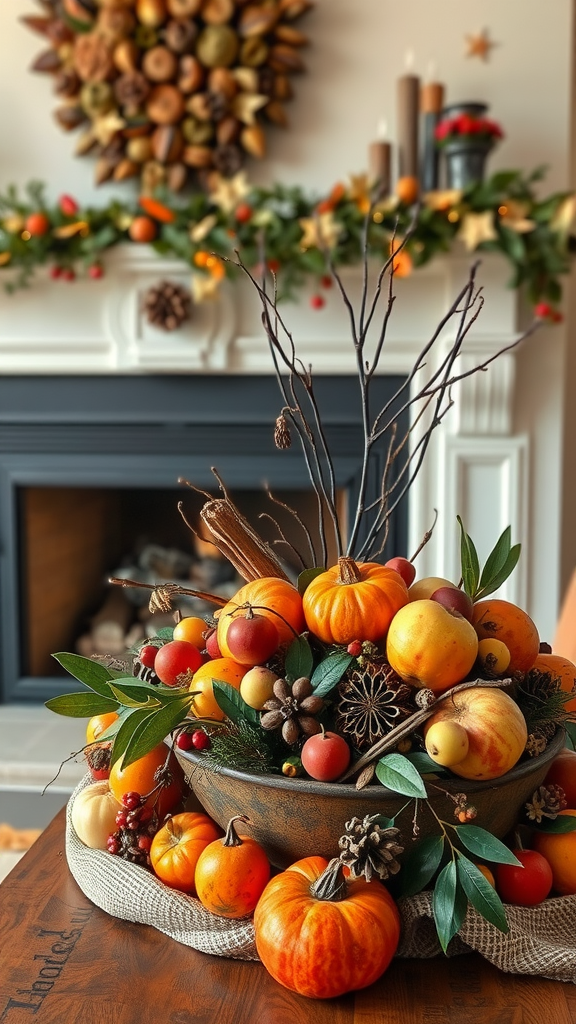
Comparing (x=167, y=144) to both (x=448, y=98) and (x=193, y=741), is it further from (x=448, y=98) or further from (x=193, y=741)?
(x=193, y=741)

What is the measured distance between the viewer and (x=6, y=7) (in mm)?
2627

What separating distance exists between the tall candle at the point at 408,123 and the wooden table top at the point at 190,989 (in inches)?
82.9

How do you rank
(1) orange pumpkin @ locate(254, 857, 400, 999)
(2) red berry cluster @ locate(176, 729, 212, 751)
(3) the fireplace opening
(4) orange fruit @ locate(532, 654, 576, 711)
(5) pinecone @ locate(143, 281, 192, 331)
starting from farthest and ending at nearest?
(3) the fireplace opening → (5) pinecone @ locate(143, 281, 192, 331) → (4) orange fruit @ locate(532, 654, 576, 711) → (2) red berry cluster @ locate(176, 729, 212, 751) → (1) orange pumpkin @ locate(254, 857, 400, 999)

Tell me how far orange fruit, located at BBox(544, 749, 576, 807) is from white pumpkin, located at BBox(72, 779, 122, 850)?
0.42 meters

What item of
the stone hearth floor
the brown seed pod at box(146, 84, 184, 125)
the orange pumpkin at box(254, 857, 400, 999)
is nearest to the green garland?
the brown seed pod at box(146, 84, 184, 125)

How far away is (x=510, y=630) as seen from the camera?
0.86 meters

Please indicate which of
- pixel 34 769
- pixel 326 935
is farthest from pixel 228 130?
pixel 326 935

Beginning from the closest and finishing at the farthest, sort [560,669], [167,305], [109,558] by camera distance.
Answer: [560,669] < [167,305] < [109,558]

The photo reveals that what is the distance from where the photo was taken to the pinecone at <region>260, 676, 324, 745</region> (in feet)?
2.51

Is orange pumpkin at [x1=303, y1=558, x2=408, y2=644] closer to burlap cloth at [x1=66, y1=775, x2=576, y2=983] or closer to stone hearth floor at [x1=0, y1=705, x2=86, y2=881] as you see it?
burlap cloth at [x1=66, y1=775, x2=576, y2=983]

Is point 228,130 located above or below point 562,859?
above

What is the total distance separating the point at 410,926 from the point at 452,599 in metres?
0.27

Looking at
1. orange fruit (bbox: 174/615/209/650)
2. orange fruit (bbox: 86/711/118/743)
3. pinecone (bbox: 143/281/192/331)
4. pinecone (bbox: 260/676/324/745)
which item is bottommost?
orange fruit (bbox: 86/711/118/743)

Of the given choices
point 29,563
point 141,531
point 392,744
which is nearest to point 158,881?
point 392,744
